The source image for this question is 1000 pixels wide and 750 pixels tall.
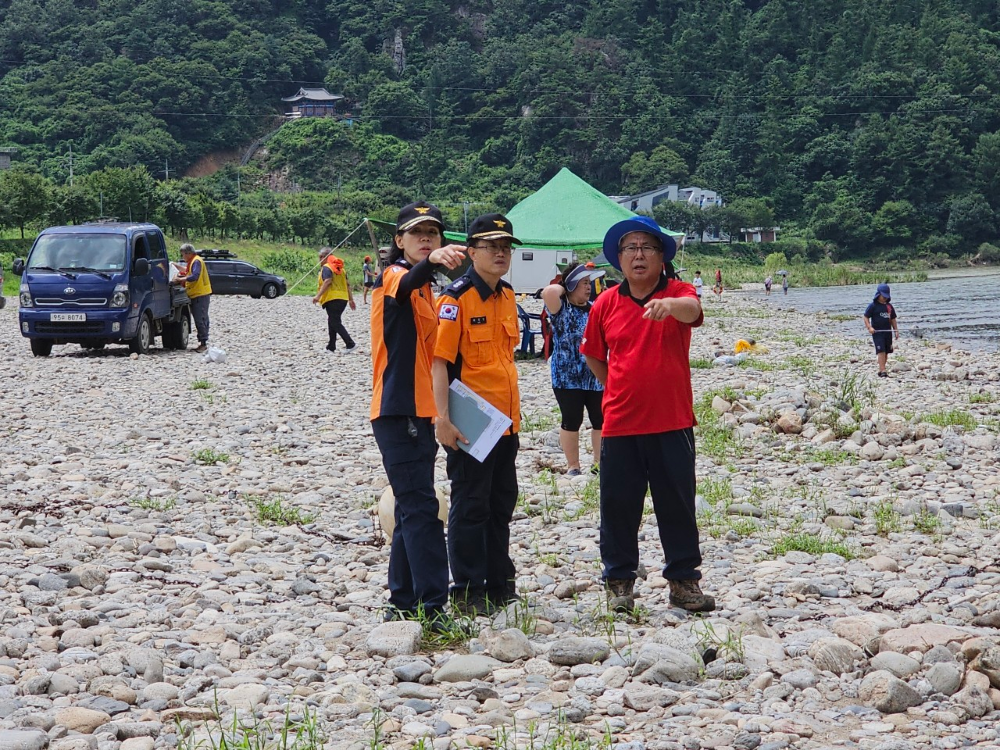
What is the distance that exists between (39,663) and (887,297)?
48.7 ft

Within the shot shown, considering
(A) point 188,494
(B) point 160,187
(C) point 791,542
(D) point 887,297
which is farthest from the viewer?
(B) point 160,187

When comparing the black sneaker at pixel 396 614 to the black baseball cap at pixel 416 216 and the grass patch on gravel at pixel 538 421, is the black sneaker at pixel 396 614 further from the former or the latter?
the grass patch on gravel at pixel 538 421

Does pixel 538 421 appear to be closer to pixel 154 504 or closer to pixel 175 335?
pixel 154 504

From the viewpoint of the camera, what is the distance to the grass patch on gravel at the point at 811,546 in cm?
627

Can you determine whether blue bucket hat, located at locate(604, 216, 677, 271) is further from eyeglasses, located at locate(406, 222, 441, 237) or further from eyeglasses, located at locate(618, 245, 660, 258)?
eyeglasses, located at locate(406, 222, 441, 237)

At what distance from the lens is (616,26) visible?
160 metres

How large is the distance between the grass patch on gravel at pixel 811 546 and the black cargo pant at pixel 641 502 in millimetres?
1389

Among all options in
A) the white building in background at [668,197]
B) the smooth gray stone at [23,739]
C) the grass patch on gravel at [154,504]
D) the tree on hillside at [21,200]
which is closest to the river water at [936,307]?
the grass patch on gravel at [154,504]

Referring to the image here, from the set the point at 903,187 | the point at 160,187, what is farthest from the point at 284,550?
the point at 903,187

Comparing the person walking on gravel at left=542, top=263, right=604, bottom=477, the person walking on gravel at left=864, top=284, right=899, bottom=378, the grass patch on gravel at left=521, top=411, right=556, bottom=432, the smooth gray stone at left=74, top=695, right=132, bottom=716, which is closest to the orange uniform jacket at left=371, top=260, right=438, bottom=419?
the smooth gray stone at left=74, top=695, right=132, bottom=716

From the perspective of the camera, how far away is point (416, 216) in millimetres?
4875

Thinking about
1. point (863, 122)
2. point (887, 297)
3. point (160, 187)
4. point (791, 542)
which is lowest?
point (791, 542)

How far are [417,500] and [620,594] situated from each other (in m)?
1.09

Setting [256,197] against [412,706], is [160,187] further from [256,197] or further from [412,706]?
[412,706]
